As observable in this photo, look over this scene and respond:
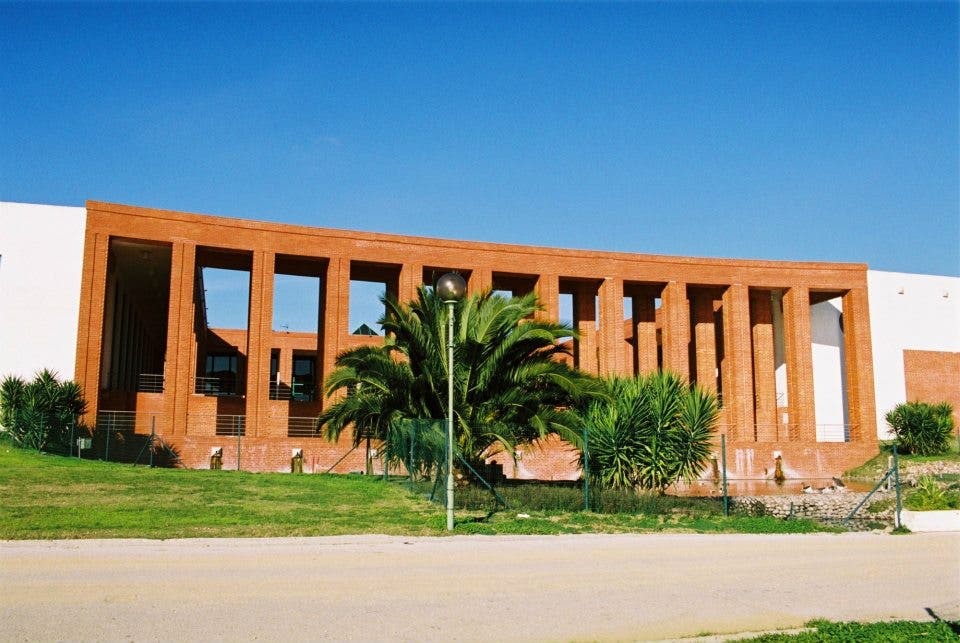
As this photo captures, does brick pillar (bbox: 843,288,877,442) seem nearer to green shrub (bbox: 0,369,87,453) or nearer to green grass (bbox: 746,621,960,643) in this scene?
green shrub (bbox: 0,369,87,453)

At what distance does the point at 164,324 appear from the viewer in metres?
61.8

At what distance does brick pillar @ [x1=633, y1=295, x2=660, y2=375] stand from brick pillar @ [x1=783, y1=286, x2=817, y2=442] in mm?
6959

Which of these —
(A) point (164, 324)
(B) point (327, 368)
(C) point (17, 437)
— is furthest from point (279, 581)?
(A) point (164, 324)

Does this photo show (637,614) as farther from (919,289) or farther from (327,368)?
(919,289)

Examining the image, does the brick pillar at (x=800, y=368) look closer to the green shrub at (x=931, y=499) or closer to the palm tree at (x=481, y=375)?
the green shrub at (x=931, y=499)

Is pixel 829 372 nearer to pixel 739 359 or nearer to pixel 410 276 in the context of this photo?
pixel 739 359

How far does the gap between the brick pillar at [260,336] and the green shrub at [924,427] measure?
30.6 metres

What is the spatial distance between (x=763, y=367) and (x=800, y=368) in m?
1.97

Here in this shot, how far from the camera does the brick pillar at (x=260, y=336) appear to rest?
1454 inches

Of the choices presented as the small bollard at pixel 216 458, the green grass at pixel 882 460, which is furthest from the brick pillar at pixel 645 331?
the small bollard at pixel 216 458

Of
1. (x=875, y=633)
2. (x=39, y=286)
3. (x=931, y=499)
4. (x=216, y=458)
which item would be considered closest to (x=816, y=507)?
(x=931, y=499)

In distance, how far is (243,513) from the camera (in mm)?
16234

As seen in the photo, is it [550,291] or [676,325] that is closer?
[550,291]

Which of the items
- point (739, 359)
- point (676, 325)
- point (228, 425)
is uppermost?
point (676, 325)
